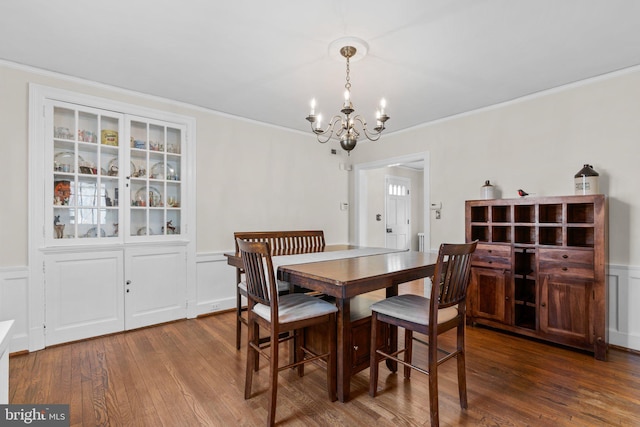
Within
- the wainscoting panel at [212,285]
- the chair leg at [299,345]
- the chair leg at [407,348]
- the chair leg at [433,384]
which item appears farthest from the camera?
the wainscoting panel at [212,285]

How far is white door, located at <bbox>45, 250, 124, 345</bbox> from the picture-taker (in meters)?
2.91

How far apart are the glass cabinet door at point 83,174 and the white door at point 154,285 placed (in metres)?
0.40

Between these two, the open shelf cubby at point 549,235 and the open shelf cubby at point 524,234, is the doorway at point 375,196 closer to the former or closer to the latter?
the open shelf cubby at point 524,234

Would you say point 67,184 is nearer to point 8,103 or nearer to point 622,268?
point 8,103

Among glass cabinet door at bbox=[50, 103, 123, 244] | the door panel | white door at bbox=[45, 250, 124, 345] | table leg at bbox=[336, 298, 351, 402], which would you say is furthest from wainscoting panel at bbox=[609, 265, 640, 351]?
glass cabinet door at bbox=[50, 103, 123, 244]

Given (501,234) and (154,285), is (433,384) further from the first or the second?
(154,285)

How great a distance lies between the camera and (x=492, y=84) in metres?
3.09

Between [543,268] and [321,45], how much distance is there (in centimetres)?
283

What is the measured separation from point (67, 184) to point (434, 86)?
3.76 meters

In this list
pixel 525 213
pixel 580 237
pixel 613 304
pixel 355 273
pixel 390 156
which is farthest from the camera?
pixel 390 156

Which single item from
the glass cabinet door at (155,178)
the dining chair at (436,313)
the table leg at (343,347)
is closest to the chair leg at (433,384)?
the dining chair at (436,313)

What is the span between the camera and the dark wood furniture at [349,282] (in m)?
1.79

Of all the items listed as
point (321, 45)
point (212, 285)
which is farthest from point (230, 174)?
point (321, 45)

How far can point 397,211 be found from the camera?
729cm
